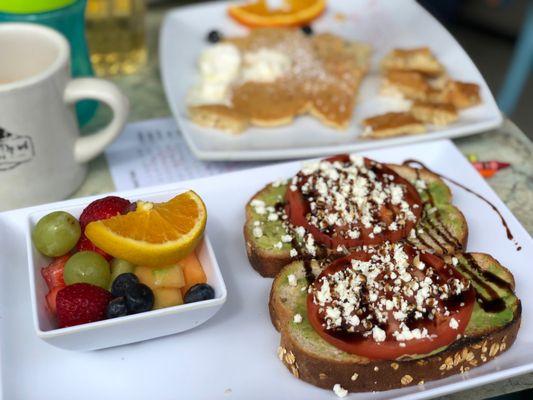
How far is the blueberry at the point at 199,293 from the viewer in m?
1.09

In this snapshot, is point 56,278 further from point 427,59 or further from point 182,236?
point 427,59

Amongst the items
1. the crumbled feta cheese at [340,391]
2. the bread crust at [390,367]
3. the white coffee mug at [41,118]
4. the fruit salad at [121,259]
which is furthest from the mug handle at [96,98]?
the crumbled feta cheese at [340,391]

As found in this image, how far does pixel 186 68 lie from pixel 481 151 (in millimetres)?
812

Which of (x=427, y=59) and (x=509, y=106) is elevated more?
(x=427, y=59)

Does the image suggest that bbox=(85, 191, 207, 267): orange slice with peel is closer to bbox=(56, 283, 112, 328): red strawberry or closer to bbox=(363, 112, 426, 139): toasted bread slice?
bbox=(56, 283, 112, 328): red strawberry

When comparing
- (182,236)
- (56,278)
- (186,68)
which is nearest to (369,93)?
(186,68)

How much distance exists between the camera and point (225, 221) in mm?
1392

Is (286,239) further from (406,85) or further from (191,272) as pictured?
(406,85)

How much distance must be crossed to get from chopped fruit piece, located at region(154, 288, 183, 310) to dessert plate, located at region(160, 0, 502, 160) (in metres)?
0.51

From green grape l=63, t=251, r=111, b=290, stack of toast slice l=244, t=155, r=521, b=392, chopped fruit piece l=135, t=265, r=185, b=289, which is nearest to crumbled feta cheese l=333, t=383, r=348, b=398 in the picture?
stack of toast slice l=244, t=155, r=521, b=392

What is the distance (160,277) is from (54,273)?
0.61 feet

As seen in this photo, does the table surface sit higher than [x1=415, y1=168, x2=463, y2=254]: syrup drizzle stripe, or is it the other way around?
[x1=415, y1=168, x2=463, y2=254]: syrup drizzle stripe

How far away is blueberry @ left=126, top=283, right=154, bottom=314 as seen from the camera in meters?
1.06

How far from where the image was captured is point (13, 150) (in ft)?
4.42
